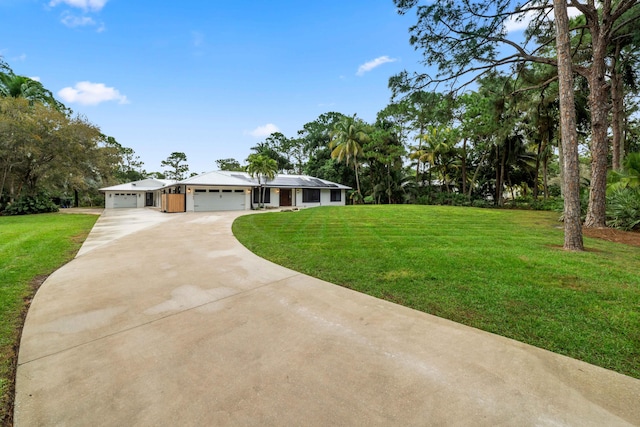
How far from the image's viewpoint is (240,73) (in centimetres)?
1747

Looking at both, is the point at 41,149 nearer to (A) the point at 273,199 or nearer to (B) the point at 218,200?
(B) the point at 218,200

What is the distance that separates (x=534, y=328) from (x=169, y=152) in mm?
53963

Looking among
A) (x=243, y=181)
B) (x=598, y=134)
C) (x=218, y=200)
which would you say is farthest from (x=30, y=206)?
(x=598, y=134)

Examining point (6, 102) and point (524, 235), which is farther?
point (6, 102)

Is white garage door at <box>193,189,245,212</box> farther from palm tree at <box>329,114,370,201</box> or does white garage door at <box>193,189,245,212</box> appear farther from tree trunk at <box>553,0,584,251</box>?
tree trunk at <box>553,0,584,251</box>

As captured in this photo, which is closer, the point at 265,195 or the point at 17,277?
the point at 17,277

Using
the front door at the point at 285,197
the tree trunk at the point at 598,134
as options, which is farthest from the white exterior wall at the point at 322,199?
the tree trunk at the point at 598,134

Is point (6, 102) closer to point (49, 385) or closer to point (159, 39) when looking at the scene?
point (159, 39)

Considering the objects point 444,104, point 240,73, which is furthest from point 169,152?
point 444,104

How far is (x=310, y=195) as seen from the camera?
82.6 ft

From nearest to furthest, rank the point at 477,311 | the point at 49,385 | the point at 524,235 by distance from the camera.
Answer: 1. the point at 49,385
2. the point at 477,311
3. the point at 524,235

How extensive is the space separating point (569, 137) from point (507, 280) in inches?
165

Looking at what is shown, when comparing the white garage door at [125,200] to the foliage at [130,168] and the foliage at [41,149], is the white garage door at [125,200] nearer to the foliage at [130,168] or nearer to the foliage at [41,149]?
the foliage at [41,149]

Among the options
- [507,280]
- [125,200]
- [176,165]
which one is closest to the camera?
[507,280]
